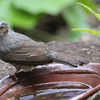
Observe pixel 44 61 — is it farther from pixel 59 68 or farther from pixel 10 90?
pixel 10 90

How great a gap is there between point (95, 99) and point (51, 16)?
612cm

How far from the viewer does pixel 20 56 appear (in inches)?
126

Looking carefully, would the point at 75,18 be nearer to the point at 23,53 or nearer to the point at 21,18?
the point at 21,18

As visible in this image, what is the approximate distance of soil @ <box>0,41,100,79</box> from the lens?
4000 mm

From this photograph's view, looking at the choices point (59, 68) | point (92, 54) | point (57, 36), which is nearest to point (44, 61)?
point (59, 68)

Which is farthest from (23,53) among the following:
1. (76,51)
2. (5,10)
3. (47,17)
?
(47,17)

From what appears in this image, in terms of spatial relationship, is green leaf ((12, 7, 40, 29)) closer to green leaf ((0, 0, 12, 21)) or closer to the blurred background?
the blurred background

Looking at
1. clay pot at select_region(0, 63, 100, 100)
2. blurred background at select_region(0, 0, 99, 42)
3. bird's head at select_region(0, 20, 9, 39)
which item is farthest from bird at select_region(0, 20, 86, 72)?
blurred background at select_region(0, 0, 99, 42)

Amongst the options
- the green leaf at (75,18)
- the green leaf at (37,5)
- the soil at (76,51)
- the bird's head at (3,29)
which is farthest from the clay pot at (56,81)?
the green leaf at (75,18)

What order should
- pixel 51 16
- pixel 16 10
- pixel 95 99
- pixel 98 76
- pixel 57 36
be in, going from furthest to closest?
pixel 51 16 < pixel 57 36 < pixel 16 10 < pixel 98 76 < pixel 95 99

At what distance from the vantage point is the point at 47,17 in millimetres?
8500

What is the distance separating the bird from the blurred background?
321cm

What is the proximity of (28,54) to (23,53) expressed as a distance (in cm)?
7

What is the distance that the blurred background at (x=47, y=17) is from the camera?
661cm
